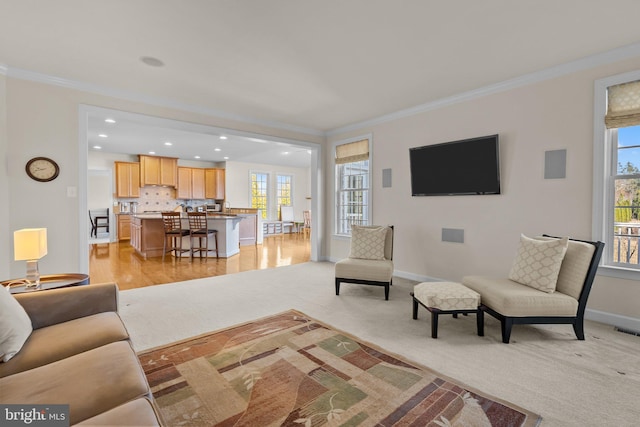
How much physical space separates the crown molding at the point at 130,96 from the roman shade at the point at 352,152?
1040mm

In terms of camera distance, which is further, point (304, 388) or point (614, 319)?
point (614, 319)

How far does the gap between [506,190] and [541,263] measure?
1226mm

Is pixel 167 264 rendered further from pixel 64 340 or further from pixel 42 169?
pixel 64 340

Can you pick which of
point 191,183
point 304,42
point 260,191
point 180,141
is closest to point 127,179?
point 191,183

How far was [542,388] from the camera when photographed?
1.91 metres

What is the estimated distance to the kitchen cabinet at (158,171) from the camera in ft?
28.9

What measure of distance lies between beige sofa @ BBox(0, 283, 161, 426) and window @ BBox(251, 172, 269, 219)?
895 cm

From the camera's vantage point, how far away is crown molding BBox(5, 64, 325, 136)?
3334mm

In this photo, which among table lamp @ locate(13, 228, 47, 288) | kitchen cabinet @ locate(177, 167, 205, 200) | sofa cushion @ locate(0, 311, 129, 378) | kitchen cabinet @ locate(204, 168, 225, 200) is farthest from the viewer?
kitchen cabinet @ locate(204, 168, 225, 200)

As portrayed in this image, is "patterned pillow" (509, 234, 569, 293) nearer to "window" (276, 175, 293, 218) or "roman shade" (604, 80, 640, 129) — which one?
"roman shade" (604, 80, 640, 129)

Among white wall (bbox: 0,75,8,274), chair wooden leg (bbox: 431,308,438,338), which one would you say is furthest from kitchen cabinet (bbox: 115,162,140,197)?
chair wooden leg (bbox: 431,308,438,338)

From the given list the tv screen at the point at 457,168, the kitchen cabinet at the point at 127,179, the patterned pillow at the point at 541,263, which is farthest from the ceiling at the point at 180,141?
the patterned pillow at the point at 541,263

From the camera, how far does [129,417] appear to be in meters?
0.96

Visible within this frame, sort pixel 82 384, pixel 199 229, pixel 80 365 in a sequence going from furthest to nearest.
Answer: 1. pixel 199 229
2. pixel 80 365
3. pixel 82 384
